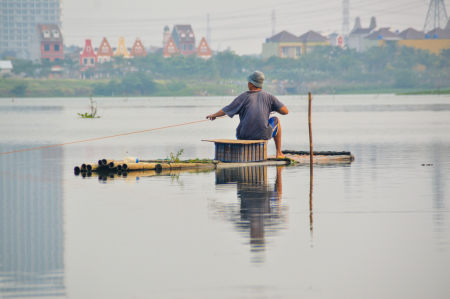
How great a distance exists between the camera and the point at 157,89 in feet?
400

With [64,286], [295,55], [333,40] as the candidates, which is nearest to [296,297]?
[64,286]

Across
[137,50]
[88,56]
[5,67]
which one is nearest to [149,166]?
[5,67]

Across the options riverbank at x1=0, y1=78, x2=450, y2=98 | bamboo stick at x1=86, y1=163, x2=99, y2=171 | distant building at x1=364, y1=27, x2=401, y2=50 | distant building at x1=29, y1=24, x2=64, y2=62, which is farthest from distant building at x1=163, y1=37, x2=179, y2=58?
bamboo stick at x1=86, y1=163, x2=99, y2=171

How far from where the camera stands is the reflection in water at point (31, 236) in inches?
236

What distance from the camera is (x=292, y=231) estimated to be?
7.71 metres

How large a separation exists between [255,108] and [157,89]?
11018cm

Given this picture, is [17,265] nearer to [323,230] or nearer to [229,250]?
[229,250]

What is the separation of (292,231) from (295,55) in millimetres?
149659

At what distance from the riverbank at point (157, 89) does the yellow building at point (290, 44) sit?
73.8 ft

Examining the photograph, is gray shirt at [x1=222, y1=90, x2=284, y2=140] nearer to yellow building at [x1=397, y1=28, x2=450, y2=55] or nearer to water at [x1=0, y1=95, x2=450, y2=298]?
water at [x1=0, y1=95, x2=450, y2=298]

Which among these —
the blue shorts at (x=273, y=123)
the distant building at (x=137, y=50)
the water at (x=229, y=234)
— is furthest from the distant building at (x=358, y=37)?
the water at (x=229, y=234)

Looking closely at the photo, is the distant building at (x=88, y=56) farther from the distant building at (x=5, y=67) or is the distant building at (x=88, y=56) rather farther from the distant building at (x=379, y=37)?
the distant building at (x=379, y=37)

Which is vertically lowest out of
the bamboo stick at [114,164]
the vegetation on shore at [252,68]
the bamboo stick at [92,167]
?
the bamboo stick at [92,167]

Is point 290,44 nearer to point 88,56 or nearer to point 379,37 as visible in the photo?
point 379,37
